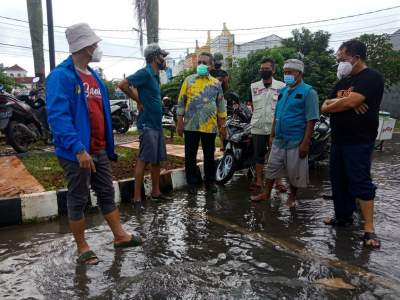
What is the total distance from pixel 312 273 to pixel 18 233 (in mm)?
2807

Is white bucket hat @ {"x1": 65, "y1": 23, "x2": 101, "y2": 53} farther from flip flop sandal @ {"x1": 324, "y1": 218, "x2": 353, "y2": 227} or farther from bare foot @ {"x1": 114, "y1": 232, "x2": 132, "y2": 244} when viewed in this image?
flip flop sandal @ {"x1": 324, "y1": 218, "x2": 353, "y2": 227}

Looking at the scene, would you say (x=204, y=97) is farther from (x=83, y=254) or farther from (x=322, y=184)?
(x=83, y=254)

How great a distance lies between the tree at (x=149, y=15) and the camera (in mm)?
13891

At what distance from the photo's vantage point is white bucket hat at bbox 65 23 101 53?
11.1 feet

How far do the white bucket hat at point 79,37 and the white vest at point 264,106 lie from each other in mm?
2910

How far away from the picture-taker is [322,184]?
6.50 m

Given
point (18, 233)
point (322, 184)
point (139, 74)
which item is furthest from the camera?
point (322, 184)

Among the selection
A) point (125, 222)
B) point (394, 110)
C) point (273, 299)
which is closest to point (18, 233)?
point (125, 222)

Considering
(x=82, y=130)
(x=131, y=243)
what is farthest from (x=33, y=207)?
(x=82, y=130)

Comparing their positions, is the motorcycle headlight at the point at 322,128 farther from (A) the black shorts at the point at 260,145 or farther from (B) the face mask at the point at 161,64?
(B) the face mask at the point at 161,64

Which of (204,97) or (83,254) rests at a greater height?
(204,97)

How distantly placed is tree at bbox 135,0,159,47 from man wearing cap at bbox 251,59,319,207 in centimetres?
977

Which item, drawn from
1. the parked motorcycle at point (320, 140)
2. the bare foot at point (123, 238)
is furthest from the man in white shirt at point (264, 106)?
the bare foot at point (123, 238)

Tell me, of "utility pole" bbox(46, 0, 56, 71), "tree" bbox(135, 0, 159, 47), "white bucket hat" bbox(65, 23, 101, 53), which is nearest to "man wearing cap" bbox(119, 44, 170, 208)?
"white bucket hat" bbox(65, 23, 101, 53)
